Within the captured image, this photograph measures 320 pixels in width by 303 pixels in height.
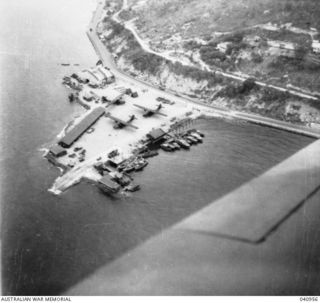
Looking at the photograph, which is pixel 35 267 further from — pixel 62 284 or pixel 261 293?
pixel 261 293

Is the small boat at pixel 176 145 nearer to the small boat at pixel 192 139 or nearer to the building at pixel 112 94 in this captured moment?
the small boat at pixel 192 139

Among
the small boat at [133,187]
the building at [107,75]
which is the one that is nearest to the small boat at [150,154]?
the small boat at [133,187]

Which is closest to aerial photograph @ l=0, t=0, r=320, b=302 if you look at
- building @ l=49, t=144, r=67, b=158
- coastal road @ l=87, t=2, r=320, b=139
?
building @ l=49, t=144, r=67, b=158

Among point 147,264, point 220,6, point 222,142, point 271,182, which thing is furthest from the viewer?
point 220,6

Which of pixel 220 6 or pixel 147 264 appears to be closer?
pixel 147 264

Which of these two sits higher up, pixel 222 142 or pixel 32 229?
pixel 32 229

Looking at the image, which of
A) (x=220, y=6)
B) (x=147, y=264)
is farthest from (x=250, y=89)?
(x=147, y=264)

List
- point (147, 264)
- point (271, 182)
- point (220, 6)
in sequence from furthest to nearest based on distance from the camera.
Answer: point (220, 6)
point (271, 182)
point (147, 264)
